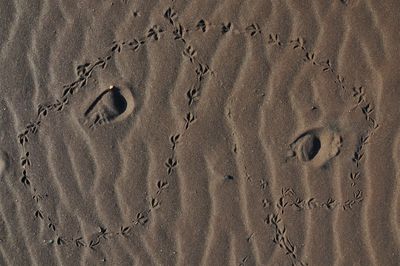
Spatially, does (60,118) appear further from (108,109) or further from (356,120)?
(356,120)

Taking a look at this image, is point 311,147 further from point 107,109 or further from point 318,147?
point 107,109

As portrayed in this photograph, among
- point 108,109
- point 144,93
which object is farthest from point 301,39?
point 108,109

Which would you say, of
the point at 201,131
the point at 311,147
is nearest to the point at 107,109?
the point at 201,131

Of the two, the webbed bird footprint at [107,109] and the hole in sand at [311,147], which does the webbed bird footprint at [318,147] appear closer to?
the hole in sand at [311,147]

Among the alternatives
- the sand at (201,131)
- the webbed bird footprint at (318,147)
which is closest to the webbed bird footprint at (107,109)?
the sand at (201,131)

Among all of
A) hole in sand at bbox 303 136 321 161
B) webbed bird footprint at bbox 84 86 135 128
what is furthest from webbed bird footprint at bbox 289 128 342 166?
webbed bird footprint at bbox 84 86 135 128

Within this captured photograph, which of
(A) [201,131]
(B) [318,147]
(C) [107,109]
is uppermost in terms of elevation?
(C) [107,109]

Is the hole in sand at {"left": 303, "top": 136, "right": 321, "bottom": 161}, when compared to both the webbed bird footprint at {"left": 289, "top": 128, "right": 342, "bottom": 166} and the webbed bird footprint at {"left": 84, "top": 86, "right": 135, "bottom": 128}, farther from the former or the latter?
the webbed bird footprint at {"left": 84, "top": 86, "right": 135, "bottom": 128}
